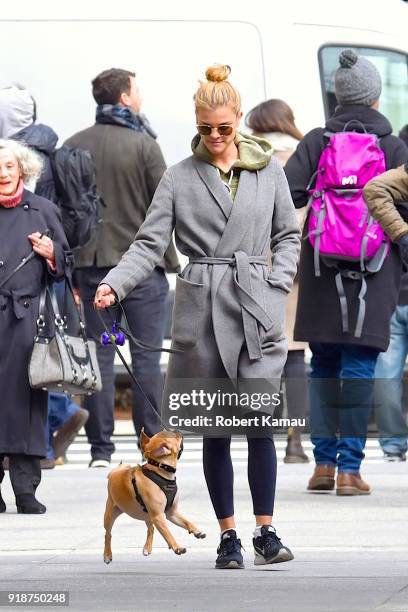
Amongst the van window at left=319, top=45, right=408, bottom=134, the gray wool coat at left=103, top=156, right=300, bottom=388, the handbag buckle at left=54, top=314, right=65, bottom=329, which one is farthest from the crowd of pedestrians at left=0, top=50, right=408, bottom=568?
the van window at left=319, top=45, right=408, bottom=134

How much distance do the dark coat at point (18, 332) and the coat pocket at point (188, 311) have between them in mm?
2072

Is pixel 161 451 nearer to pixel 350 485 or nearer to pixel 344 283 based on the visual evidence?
pixel 344 283

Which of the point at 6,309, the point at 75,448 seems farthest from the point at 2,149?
the point at 75,448

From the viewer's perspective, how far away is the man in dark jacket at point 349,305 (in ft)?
30.6

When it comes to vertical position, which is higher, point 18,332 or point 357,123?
point 357,123

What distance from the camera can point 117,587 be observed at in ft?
21.6

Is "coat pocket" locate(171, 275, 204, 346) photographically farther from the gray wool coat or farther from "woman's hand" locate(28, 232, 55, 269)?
"woman's hand" locate(28, 232, 55, 269)

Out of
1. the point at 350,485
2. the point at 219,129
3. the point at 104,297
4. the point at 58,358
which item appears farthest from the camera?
the point at 350,485

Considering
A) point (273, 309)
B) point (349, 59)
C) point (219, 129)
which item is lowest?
point (273, 309)

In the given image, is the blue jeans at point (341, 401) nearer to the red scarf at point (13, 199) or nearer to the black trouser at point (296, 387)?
the black trouser at point (296, 387)

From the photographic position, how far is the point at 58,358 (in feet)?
29.4

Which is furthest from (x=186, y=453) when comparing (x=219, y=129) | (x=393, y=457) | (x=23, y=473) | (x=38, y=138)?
(x=219, y=129)

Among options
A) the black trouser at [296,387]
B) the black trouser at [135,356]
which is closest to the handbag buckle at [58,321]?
the black trouser at [296,387]

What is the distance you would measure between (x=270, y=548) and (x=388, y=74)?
24.2ft
